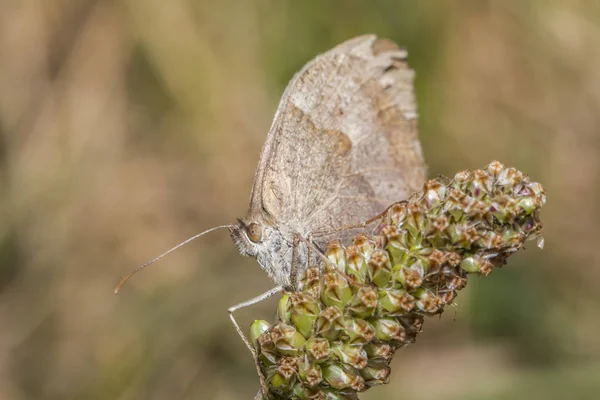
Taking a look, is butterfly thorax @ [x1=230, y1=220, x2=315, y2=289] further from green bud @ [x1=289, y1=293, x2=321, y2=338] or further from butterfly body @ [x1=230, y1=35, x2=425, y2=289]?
green bud @ [x1=289, y1=293, x2=321, y2=338]

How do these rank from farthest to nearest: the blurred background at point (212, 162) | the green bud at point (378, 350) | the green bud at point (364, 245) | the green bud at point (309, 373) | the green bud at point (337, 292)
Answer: the blurred background at point (212, 162), the green bud at point (364, 245), the green bud at point (337, 292), the green bud at point (378, 350), the green bud at point (309, 373)

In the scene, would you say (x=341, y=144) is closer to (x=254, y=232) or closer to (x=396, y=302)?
(x=254, y=232)

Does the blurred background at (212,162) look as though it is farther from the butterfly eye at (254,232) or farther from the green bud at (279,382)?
the green bud at (279,382)

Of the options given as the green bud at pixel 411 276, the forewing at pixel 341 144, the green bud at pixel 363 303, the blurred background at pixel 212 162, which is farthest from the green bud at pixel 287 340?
the blurred background at pixel 212 162

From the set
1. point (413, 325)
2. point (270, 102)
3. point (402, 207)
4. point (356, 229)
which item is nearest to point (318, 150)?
point (356, 229)

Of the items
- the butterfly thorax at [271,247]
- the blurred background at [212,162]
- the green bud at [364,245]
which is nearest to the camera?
the green bud at [364,245]

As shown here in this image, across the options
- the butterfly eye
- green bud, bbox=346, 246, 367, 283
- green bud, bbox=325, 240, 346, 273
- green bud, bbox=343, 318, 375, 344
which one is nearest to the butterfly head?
the butterfly eye
